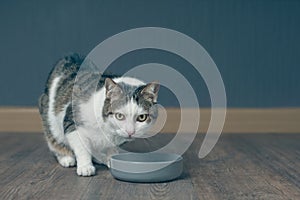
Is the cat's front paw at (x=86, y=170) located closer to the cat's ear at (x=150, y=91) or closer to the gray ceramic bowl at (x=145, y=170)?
the gray ceramic bowl at (x=145, y=170)

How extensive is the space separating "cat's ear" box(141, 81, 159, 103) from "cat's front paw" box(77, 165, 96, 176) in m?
0.33

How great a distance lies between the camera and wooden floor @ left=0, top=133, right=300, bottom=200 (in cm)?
174

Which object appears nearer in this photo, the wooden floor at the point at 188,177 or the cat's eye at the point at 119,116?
the wooden floor at the point at 188,177

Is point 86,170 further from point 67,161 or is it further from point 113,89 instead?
point 113,89

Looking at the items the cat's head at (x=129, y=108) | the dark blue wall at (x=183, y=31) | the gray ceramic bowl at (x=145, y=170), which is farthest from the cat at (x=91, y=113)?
the dark blue wall at (x=183, y=31)

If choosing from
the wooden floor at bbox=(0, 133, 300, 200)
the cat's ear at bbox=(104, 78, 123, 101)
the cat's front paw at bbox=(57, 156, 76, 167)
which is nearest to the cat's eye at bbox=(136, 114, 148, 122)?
the cat's ear at bbox=(104, 78, 123, 101)

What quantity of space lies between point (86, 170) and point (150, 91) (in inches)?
14.6

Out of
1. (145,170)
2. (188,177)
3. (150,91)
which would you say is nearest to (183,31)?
(150,91)

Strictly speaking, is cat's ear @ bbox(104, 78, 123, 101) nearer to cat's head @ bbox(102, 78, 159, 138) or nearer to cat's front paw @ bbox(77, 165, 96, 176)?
cat's head @ bbox(102, 78, 159, 138)

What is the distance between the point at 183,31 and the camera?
3.15 m

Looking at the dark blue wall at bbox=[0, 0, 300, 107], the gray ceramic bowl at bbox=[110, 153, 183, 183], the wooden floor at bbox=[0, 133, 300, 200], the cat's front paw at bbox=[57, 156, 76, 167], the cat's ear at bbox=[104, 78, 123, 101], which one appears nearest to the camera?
the wooden floor at bbox=[0, 133, 300, 200]

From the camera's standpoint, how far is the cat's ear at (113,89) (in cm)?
196

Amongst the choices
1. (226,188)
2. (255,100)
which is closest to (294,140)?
(255,100)

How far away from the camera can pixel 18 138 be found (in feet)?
9.52
